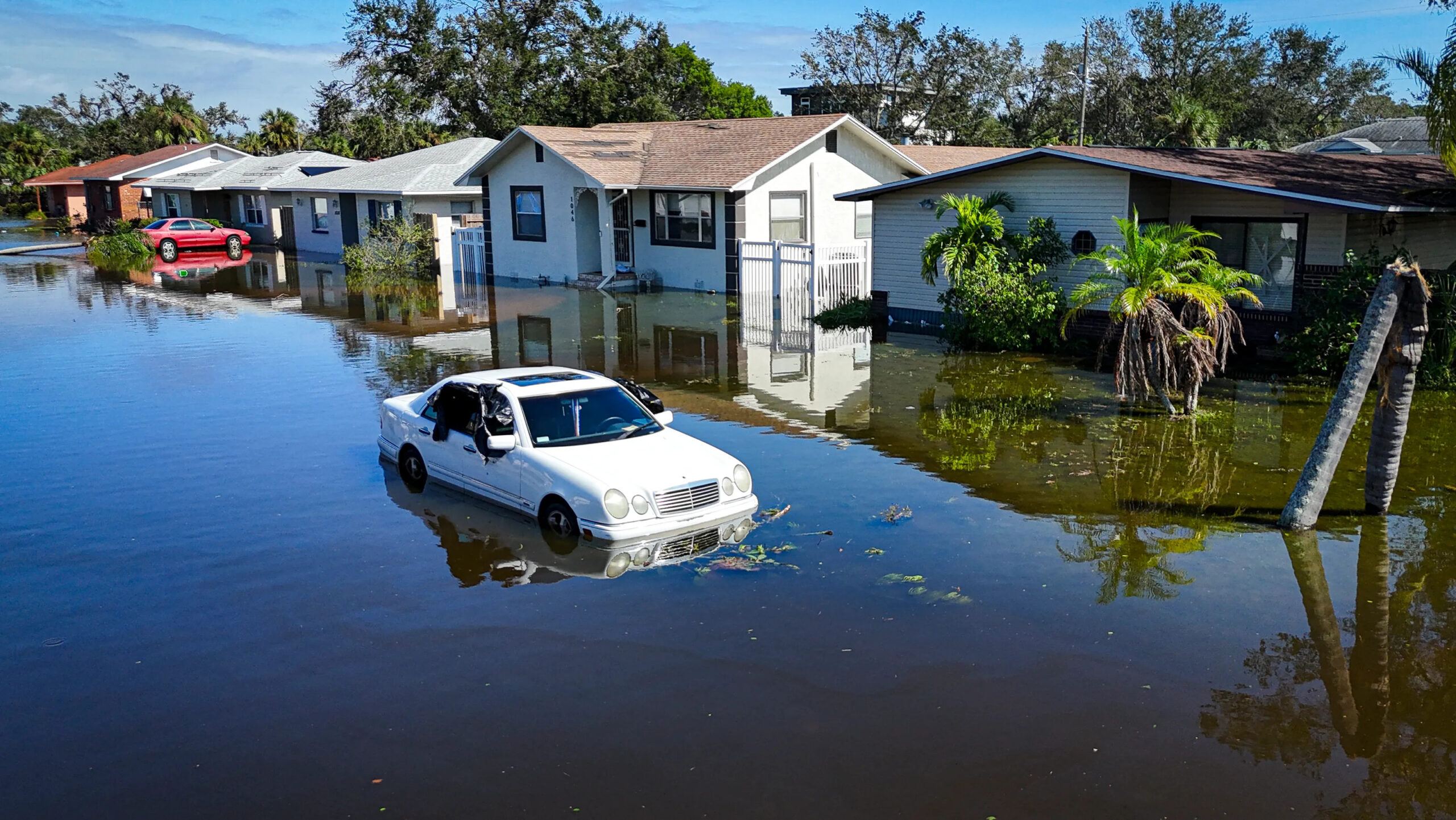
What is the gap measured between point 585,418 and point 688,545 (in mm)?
1951

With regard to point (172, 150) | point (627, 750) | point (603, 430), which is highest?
point (172, 150)

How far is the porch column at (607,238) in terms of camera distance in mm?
32062

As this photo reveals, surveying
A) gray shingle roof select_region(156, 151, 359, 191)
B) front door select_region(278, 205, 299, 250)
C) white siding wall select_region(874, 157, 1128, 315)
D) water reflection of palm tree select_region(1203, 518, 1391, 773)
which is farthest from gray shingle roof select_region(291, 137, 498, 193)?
water reflection of palm tree select_region(1203, 518, 1391, 773)

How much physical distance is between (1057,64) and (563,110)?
32.7 meters

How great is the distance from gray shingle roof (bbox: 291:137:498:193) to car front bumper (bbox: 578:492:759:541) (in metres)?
27.9

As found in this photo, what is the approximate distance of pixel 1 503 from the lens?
12.1m

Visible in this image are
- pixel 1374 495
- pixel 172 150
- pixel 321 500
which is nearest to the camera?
pixel 1374 495

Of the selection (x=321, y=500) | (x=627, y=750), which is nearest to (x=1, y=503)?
(x=321, y=500)

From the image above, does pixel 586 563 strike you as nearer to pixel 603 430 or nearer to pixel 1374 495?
pixel 603 430

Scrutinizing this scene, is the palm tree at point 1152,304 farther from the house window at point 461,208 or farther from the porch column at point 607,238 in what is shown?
the house window at point 461,208

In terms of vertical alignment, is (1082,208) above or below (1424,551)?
above

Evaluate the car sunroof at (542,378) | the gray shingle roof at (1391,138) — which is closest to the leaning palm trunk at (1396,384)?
the car sunroof at (542,378)

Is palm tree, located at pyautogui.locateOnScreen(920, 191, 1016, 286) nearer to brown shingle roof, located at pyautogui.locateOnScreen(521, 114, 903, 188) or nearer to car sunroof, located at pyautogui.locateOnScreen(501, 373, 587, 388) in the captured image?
brown shingle roof, located at pyautogui.locateOnScreen(521, 114, 903, 188)

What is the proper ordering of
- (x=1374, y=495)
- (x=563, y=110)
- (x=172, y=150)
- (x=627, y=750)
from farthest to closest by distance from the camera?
1. (x=172, y=150)
2. (x=563, y=110)
3. (x=1374, y=495)
4. (x=627, y=750)
